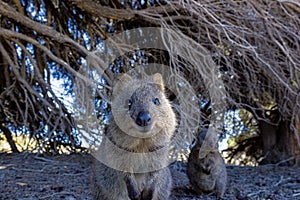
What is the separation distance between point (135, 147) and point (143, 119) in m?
0.39

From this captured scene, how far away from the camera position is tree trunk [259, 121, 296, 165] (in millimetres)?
7622

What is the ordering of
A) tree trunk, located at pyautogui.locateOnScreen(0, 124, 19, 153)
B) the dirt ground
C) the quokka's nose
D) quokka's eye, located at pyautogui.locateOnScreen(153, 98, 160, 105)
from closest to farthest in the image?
1. the quokka's nose
2. quokka's eye, located at pyautogui.locateOnScreen(153, 98, 160, 105)
3. the dirt ground
4. tree trunk, located at pyautogui.locateOnScreen(0, 124, 19, 153)

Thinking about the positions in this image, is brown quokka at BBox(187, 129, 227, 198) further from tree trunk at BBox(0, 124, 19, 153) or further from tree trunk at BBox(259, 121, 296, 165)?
tree trunk at BBox(0, 124, 19, 153)

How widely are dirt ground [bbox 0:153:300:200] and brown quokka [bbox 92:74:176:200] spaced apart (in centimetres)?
91

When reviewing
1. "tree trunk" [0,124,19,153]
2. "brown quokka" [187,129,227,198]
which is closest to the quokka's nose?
"brown quokka" [187,129,227,198]

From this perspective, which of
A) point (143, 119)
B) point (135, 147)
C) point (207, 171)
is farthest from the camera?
point (207, 171)

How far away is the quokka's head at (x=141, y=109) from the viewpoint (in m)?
3.04

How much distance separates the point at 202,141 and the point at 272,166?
258cm

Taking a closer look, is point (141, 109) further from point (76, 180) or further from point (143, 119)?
point (76, 180)

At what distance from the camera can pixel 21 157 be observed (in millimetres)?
6258

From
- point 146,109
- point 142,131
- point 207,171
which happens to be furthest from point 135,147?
point 207,171

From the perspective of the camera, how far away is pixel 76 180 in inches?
200

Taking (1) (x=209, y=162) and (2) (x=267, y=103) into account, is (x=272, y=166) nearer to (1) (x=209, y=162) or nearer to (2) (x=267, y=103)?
(2) (x=267, y=103)

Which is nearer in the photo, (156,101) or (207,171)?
(156,101)
